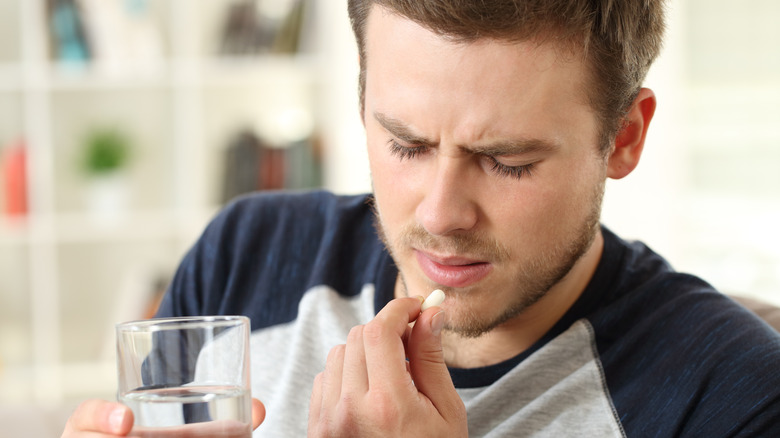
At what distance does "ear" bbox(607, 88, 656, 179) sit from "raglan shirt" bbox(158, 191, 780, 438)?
12 centimetres

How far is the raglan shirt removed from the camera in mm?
1160

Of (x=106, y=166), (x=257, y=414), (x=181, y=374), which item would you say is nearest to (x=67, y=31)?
(x=106, y=166)

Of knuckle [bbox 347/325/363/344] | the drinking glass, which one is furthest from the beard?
the drinking glass

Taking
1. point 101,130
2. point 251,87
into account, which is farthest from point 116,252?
point 251,87

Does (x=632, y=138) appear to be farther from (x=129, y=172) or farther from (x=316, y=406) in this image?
(x=129, y=172)

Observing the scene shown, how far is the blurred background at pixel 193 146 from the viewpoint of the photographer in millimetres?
3330

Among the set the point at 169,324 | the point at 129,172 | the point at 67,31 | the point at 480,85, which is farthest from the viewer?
the point at 129,172

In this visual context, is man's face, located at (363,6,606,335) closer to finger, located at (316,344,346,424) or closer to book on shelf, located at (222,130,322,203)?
finger, located at (316,344,346,424)

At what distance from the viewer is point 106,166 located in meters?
3.40

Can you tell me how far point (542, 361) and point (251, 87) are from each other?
2627mm

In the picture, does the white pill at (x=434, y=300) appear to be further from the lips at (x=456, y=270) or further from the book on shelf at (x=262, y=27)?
the book on shelf at (x=262, y=27)

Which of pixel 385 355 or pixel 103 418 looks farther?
pixel 385 355

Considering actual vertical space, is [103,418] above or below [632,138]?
below

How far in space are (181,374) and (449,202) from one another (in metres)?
0.48
